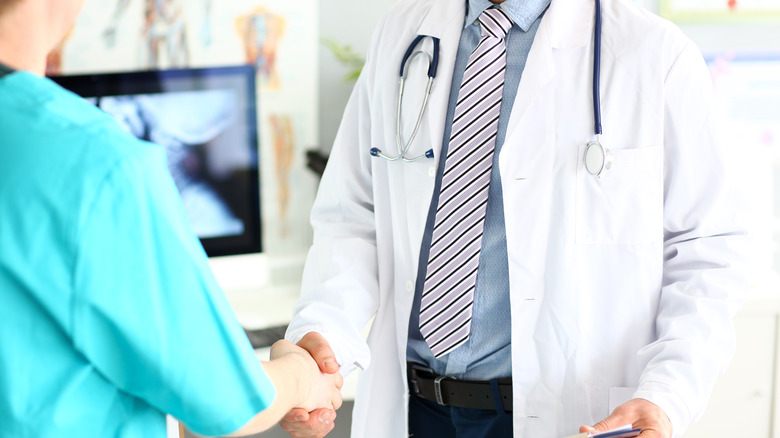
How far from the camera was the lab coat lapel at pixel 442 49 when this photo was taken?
1.33 metres

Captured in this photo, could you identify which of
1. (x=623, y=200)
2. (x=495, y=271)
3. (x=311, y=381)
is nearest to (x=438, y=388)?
(x=495, y=271)

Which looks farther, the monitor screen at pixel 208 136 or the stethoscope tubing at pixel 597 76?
the monitor screen at pixel 208 136

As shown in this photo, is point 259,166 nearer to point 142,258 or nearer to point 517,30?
point 517,30

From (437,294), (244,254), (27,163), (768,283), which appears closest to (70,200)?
(27,163)

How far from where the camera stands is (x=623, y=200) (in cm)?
122

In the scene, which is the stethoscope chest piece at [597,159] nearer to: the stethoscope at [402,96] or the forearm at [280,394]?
the stethoscope at [402,96]

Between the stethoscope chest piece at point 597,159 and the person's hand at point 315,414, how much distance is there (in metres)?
0.48

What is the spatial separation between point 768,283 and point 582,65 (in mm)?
1490

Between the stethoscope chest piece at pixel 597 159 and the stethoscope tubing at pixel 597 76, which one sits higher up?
the stethoscope tubing at pixel 597 76

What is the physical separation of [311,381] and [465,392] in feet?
1.08

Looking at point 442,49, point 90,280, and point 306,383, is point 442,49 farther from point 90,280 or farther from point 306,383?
point 90,280

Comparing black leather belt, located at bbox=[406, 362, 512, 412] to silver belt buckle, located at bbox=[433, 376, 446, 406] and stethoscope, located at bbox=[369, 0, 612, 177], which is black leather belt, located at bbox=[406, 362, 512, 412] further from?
stethoscope, located at bbox=[369, 0, 612, 177]

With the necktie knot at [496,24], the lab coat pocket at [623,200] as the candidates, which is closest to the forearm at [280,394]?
the lab coat pocket at [623,200]

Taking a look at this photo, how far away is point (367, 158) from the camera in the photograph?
1462mm
